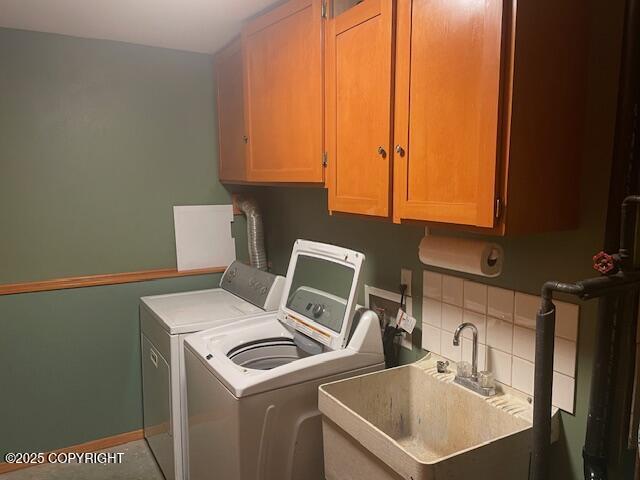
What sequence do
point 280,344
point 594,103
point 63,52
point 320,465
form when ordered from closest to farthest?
point 594,103
point 320,465
point 280,344
point 63,52

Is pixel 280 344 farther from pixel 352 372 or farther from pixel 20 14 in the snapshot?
pixel 20 14

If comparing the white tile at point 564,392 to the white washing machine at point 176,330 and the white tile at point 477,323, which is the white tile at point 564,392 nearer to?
the white tile at point 477,323

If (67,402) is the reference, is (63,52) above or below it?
above

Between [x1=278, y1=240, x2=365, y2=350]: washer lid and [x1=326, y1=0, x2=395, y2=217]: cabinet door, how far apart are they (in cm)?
26

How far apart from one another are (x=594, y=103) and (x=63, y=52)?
2561mm

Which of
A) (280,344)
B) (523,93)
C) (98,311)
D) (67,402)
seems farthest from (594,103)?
(67,402)

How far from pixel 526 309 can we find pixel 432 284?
0.41 meters

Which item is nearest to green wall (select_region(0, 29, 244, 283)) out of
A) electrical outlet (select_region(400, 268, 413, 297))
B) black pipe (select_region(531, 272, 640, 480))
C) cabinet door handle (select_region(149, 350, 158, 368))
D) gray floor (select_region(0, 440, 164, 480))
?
cabinet door handle (select_region(149, 350, 158, 368))

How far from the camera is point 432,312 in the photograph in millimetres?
1833

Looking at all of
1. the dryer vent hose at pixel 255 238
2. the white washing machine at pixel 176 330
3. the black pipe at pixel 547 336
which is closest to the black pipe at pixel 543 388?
the black pipe at pixel 547 336

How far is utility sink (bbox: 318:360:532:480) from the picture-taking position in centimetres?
126

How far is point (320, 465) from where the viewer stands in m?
1.80

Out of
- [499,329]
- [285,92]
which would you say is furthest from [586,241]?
[285,92]

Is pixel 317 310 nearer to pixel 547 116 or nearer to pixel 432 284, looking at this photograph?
pixel 432 284
